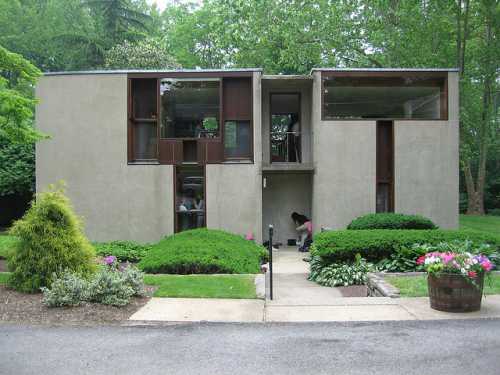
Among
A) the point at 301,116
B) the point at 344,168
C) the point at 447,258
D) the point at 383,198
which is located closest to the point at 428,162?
the point at 383,198

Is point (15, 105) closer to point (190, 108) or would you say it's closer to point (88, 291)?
point (88, 291)

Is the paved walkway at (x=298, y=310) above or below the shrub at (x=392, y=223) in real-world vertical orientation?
below

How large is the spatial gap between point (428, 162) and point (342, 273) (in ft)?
22.5

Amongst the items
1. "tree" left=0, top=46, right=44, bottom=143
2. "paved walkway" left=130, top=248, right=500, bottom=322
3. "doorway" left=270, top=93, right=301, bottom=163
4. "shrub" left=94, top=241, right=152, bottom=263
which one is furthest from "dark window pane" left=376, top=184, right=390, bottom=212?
"tree" left=0, top=46, right=44, bottom=143

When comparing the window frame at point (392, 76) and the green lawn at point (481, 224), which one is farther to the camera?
the green lawn at point (481, 224)

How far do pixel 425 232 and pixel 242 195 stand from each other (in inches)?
249

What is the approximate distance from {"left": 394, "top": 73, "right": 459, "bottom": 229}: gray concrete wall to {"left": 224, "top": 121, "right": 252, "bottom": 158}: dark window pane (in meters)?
4.73

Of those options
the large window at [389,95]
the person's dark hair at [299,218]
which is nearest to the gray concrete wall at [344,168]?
the large window at [389,95]

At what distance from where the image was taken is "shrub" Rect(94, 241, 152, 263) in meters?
13.7

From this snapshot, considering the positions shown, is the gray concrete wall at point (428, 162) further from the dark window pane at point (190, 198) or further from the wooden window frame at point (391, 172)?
the dark window pane at point (190, 198)

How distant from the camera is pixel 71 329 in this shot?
6.59 meters

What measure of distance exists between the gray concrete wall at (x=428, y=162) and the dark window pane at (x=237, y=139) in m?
4.73

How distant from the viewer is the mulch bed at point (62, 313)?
277 inches

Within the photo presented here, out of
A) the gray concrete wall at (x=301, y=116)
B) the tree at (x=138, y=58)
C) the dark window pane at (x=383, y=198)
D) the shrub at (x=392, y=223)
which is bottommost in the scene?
the shrub at (x=392, y=223)
